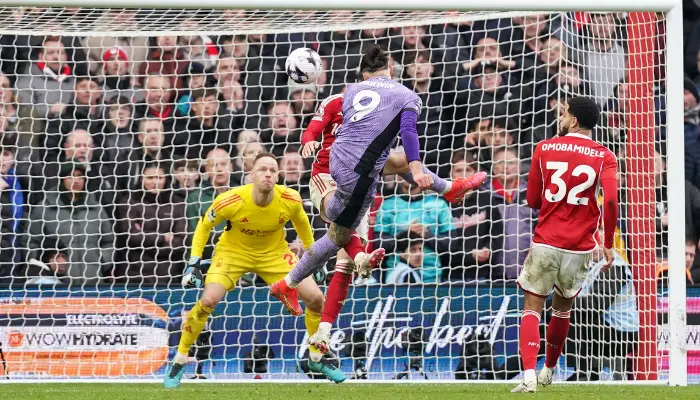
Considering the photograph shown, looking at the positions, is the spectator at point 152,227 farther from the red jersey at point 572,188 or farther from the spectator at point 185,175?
the red jersey at point 572,188

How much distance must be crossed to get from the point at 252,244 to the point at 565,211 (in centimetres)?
300

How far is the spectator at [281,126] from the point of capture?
10750 mm

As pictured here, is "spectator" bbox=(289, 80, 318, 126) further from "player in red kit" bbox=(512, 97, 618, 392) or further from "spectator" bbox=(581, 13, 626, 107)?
"player in red kit" bbox=(512, 97, 618, 392)

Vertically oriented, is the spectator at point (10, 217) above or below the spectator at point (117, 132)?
below

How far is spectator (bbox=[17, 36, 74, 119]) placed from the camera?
10805mm

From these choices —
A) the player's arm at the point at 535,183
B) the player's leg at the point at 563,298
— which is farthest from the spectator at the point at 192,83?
the player's leg at the point at 563,298

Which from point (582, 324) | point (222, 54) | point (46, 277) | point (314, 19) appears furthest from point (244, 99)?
point (582, 324)

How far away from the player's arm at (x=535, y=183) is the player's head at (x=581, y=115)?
0.27 metres

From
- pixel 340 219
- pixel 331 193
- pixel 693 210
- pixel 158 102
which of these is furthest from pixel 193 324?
pixel 693 210

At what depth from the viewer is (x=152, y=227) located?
417 inches

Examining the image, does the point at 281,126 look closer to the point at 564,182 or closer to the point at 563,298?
the point at 563,298

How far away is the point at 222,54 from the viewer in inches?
440

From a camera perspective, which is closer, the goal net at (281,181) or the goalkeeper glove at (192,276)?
the goalkeeper glove at (192,276)

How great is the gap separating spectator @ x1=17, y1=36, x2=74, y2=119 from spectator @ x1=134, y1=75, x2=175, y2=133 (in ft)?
2.41
